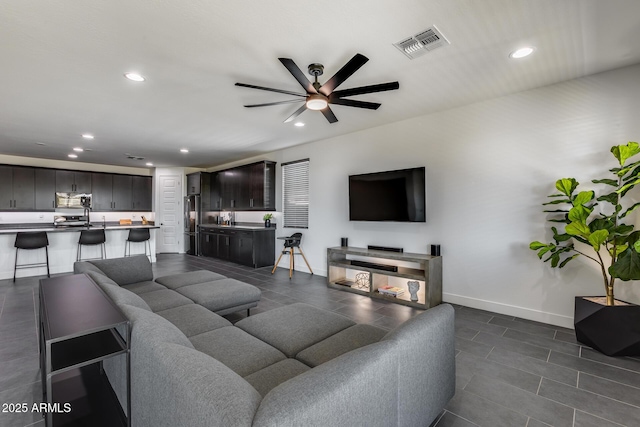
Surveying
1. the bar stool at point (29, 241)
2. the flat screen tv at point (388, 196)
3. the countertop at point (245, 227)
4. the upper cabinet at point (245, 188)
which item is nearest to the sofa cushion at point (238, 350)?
the flat screen tv at point (388, 196)

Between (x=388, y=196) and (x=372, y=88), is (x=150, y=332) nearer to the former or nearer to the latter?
(x=372, y=88)

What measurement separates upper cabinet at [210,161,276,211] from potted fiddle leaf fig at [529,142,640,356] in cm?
530

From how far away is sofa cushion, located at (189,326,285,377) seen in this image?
165 cm

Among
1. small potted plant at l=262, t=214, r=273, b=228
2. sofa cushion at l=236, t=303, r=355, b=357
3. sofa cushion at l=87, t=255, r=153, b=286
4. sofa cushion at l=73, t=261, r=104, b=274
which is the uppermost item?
small potted plant at l=262, t=214, r=273, b=228

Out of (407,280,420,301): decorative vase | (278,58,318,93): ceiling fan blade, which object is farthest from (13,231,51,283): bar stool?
(407,280,420,301): decorative vase

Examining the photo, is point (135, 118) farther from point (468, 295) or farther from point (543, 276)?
point (543, 276)

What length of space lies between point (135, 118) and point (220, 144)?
1853 millimetres

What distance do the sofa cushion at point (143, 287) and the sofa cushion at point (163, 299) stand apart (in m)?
0.17

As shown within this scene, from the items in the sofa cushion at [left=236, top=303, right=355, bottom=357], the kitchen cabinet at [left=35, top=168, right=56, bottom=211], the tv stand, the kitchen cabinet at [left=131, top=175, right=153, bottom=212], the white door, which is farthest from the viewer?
the white door

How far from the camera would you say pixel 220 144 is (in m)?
6.09

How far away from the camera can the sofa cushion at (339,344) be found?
5.71 ft

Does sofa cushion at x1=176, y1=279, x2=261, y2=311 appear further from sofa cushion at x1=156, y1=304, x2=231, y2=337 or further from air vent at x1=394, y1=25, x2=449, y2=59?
air vent at x1=394, y1=25, x2=449, y2=59

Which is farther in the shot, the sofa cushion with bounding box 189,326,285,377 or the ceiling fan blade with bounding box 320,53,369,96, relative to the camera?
the ceiling fan blade with bounding box 320,53,369,96

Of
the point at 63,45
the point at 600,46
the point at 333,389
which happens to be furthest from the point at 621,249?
the point at 63,45
